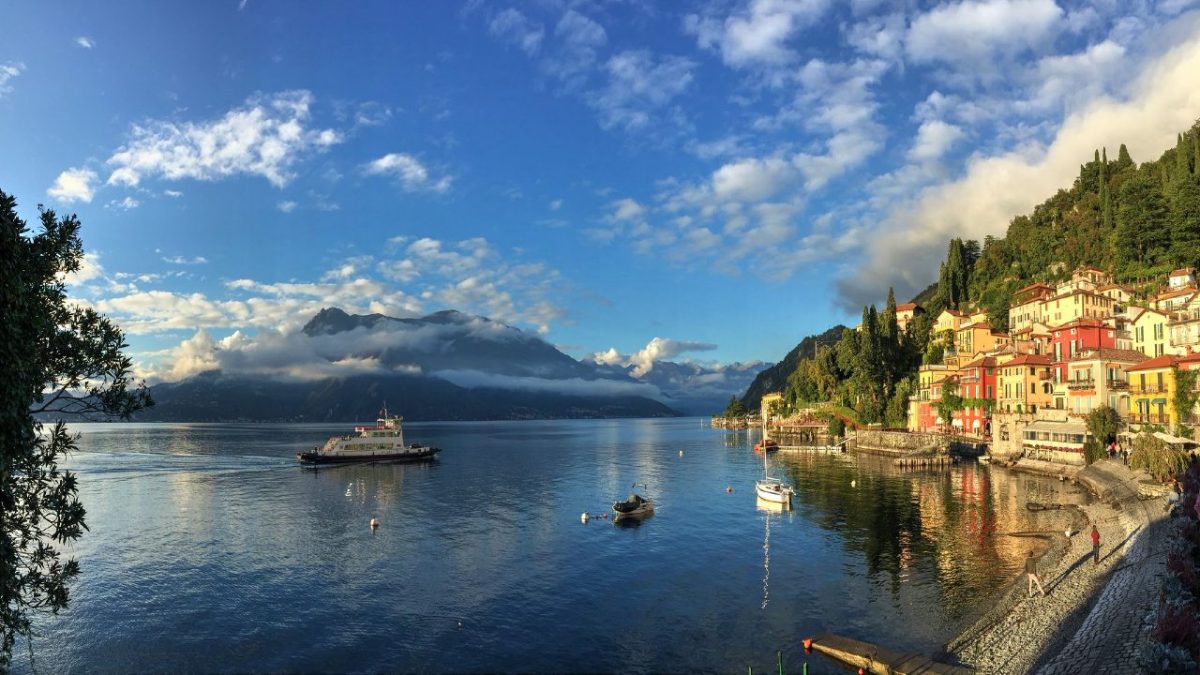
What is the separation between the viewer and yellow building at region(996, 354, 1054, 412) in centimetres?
10462

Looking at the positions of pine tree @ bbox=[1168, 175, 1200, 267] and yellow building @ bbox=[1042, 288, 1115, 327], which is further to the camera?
yellow building @ bbox=[1042, 288, 1115, 327]

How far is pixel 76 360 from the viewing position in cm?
1584

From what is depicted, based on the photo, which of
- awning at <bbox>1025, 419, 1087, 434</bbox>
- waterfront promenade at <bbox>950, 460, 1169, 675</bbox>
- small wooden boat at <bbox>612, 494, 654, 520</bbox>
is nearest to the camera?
waterfront promenade at <bbox>950, 460, 1169, 675</bbox>

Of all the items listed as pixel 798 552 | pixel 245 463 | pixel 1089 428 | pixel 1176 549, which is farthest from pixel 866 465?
pixel 245 463

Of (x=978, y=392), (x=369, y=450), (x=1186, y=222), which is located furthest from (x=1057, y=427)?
(x=369, y=450)

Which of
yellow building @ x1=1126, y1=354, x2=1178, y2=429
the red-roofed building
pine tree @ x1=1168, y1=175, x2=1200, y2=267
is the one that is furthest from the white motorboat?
pine tree @ x1=1168, y1=175, x2=1200, y2=267

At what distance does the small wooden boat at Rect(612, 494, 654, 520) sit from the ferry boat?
255 ft

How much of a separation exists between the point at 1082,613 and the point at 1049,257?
142 meters

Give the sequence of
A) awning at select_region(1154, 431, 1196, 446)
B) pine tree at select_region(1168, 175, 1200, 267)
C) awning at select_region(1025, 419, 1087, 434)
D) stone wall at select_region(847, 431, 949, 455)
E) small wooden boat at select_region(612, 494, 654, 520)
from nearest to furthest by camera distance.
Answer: small wooden boat at select_region(612, 494, 654, 520) < awning at select_region(1154, 431, 1196, 446) < awning at select_region(1025, 419, 1087, 434) < pine tree at select_region(1168, 175, 1200, 267) < stone wall at select_region(847, 431, 949, 455)

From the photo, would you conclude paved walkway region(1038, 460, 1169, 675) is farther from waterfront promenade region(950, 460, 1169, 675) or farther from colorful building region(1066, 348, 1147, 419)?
colorful building region(1066, 348, 1147, 419)

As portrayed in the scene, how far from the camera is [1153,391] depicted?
263 feet

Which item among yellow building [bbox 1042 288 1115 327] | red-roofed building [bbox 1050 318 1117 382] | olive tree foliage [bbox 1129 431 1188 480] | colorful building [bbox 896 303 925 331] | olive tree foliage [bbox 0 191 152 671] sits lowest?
olive tree foliage [bbox 1129 431 1188 480]

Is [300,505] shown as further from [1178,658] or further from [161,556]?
[1178,658]

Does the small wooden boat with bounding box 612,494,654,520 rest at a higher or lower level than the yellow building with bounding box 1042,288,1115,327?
lower
